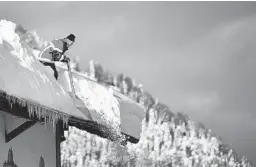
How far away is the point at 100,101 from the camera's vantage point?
957 centimetres

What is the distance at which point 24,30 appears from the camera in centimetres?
6147

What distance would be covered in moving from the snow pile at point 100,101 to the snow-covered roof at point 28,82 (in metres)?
0.75

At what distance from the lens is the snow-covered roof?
6.94 meters

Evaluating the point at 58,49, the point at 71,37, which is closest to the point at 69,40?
the point at 71,37

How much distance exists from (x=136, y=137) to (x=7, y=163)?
8.06 feet

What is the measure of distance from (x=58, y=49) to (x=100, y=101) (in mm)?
1028

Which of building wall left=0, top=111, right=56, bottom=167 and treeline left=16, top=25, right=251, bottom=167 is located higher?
treeline left=16, top=25, right=251, bottom=167

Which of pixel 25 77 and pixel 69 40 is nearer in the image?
pixel 25 77

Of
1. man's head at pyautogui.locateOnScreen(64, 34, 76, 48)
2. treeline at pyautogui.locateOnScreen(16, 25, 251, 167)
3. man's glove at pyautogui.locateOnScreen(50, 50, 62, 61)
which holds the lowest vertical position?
man's glove at pyautogui.locateOnScreen(50, 50, 62, 61)

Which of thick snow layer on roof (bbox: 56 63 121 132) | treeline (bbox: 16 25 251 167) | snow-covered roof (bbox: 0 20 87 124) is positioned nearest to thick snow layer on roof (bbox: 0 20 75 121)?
snow-covered roof (bbox: 0 20 87 124)

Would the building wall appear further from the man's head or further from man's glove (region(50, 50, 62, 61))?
the man's head

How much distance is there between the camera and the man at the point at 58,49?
9.08m

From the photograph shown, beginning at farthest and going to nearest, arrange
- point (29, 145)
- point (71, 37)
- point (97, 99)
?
point (97, 99) < point (71, 37) < point (29, 145)

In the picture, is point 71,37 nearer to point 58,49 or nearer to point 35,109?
point 58,49
